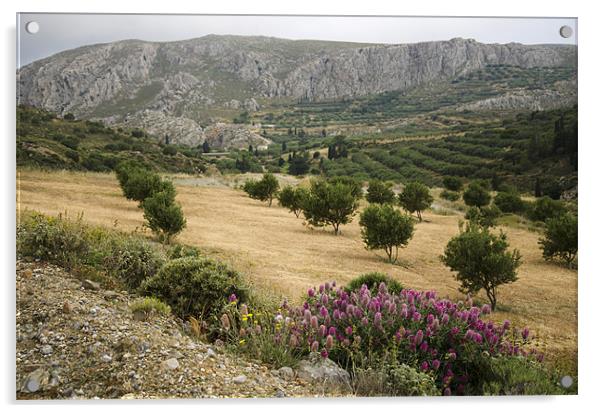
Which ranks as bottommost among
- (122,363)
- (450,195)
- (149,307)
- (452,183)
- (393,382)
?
(393,382)

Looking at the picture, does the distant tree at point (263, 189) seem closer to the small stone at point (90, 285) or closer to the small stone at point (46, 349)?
the small stone at point (90, 285)

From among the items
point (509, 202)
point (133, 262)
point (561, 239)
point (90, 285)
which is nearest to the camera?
point (90, 285)

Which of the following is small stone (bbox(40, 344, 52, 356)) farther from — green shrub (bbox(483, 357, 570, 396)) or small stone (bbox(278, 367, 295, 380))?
green shrub (bbox(483, 357, 570, 396))

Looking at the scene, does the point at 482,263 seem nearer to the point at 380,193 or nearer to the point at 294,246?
the point at 380,193

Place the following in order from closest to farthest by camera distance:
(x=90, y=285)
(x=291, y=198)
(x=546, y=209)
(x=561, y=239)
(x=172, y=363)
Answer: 1. (x=172, y=363)
2. (x=90, y=285)
3. (x=561, y=239)
4. (x=546, y=209)
5. (x=291, y=198)

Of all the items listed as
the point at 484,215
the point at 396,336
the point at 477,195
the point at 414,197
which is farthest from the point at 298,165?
the point at 396,336
